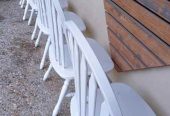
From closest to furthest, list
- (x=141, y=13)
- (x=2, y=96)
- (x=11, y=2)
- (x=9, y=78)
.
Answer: (x=141, y=13) < (x=2, y=96) < (x=9, y=78) < (x=11, y=2)

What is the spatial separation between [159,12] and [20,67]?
1.57 m

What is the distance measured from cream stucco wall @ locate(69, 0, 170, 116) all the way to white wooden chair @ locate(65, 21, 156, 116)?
0.12 metres

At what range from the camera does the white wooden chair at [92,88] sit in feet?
2.07

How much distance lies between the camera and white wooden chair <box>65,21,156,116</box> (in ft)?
2.07

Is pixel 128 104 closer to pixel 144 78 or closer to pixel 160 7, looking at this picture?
pixel 144 78

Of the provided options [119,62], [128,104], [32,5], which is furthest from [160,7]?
[32,5]

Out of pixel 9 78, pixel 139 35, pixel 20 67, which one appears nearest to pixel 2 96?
pixel 9 78

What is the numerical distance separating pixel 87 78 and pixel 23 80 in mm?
1490

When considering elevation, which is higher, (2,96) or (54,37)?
(54,37)

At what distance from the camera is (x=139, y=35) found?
1294 millimetres

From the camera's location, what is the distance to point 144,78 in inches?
57.7

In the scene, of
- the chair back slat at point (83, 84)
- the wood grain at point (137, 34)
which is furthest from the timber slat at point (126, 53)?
the chair back slat at point (83, 84)

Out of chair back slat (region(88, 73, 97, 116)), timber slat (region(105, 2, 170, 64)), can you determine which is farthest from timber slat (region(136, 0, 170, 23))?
chair back slat (region(88, 73, 97, 116))

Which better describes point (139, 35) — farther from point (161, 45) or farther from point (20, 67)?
point (20, 67)
